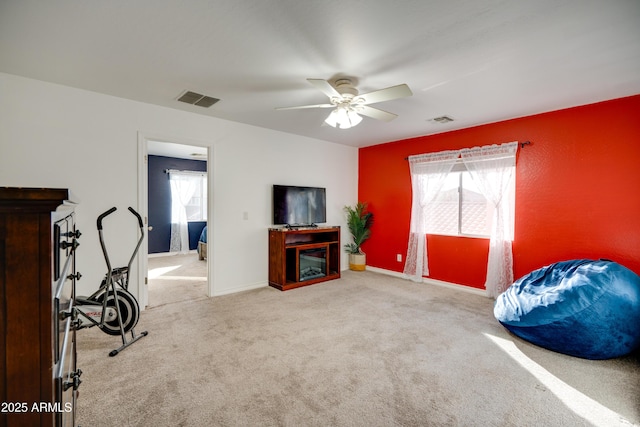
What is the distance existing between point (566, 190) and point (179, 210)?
7592 millimetres

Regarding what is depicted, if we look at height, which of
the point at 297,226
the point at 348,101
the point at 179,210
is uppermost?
the point at 348,101

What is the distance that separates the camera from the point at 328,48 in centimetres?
217

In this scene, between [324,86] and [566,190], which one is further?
[566,190]

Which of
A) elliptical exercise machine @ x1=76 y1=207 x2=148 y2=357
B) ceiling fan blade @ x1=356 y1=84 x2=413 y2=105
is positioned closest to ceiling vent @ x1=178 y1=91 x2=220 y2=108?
elliptical exercise machine @ x1=76 y1=207 x2=148 y2=357

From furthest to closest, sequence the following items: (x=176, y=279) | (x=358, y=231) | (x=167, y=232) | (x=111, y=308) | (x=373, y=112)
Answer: (x=167, y=232), (x=358, y=231), (x=176, y=279), (x=373, y=112), (x=111, y=308)

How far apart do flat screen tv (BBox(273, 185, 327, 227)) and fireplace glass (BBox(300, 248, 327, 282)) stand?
0.51m

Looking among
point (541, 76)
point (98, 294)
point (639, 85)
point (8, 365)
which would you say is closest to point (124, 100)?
point (98, 294)

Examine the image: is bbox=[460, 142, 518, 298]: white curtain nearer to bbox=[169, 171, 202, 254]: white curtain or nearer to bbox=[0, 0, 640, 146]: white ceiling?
bbox=[0, 0, 640, 146]: white ceiling

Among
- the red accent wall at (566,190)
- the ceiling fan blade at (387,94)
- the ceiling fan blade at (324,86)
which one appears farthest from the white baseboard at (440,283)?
the ceiling fan blade at (324,86)

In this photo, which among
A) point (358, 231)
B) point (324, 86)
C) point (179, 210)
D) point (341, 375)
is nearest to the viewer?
point (341, 375)

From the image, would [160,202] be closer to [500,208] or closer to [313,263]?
[313,263]

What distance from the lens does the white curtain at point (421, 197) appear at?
182 inches

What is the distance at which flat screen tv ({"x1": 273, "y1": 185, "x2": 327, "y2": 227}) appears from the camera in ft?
15.0

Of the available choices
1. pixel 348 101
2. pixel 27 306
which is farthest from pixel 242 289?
pixel 27 306
